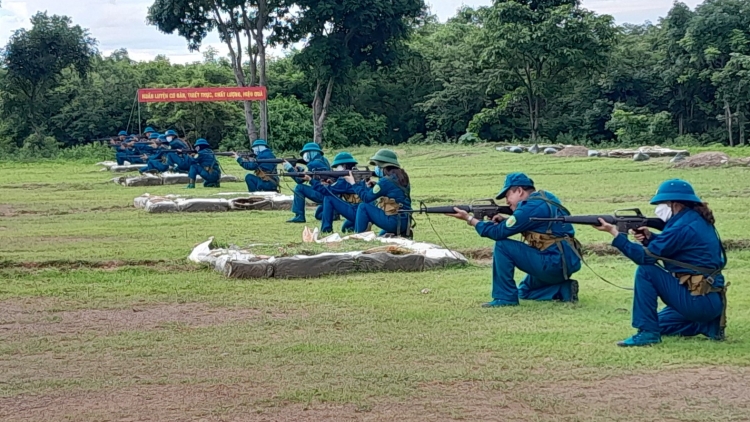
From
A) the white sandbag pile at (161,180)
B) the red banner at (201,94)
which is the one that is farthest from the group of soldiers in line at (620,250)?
the red banner at (201,94)

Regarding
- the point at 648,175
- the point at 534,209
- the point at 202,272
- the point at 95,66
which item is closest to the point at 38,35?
the point at 95,66

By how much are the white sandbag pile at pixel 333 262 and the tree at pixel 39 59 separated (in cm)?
3676

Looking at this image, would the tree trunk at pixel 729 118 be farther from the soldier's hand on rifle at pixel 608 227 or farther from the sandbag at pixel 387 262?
the soldier's hand on rifle at pixel 608 227

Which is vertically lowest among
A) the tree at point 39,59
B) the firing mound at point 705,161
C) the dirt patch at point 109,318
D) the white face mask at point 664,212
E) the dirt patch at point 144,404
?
the dirt patch at point 109,318

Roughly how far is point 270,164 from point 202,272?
9.68 meters

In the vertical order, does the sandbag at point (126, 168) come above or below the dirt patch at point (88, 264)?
above

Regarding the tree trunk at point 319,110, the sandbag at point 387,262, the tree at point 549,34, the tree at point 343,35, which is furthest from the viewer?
the tree trunk at point 319,110

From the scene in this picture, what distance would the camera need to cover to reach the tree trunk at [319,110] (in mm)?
43094

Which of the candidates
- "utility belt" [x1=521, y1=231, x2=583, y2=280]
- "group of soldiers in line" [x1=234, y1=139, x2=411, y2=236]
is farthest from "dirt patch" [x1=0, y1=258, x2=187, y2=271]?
"utility belt" [x1=521, y1=231, x2=583, y2=280]

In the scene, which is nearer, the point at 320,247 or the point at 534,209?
the point at 534,209

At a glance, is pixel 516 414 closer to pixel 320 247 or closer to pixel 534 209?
pixel 534 209

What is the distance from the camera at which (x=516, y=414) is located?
5.76 meters

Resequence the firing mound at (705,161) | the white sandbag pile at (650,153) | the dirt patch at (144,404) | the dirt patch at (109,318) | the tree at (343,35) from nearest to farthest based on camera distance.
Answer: the dirt patch at (144,404) → the dirt patch at (109,318) → the firing mound at (705,161) → the white sandbag pile at (650,153) → the tree at (343,35)

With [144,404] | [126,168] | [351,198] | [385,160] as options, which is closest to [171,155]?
[126,168]
